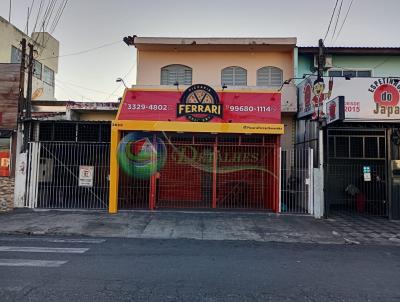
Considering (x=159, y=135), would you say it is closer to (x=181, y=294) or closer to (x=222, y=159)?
(x=222, y=159)

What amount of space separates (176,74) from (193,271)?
12798 mm

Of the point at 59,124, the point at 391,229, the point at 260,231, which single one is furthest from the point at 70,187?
the point at 391,229

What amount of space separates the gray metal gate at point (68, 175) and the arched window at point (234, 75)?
22.2 feet

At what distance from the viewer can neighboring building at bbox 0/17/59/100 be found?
24.4 m

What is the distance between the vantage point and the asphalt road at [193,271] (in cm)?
506

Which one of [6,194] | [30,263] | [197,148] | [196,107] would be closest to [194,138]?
[197,148]

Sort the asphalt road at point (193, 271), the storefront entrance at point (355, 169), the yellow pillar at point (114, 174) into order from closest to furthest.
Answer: the asphalt road at point (193, 271) < the yellow pillar at point (114, 174) < the storefront entrance at point (355, 169)

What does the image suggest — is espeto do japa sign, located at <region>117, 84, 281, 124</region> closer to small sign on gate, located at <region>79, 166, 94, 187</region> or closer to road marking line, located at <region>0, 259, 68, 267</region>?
small sign on gate, located at <region>79, 166, 94, 187</region>

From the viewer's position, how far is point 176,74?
57.7ft

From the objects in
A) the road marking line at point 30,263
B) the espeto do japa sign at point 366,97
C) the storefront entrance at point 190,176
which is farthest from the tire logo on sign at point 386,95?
the road marking line at point 30,263

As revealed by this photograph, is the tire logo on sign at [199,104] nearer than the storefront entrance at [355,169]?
Yes

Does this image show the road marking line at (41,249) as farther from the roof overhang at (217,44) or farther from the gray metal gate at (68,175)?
the roof overhang at (217,44)

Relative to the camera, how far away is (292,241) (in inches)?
376

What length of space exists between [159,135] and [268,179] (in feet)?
15.0
